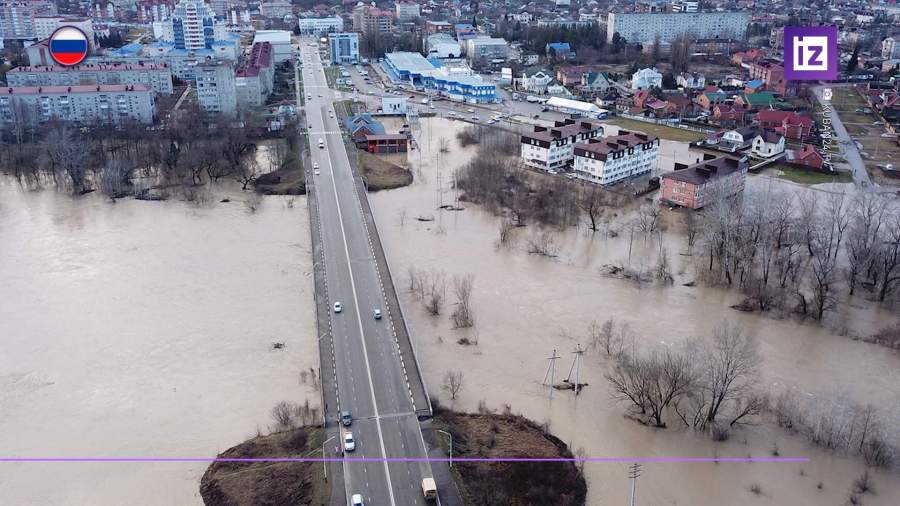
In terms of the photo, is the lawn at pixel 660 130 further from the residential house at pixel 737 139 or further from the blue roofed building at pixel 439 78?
the blue roofed building at pixel 439 78

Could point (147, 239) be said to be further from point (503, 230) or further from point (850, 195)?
point (850, 195)

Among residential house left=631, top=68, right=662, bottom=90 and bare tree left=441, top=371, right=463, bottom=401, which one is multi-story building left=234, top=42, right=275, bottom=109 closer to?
residential house left=631, top=68, right=662, bottom=90

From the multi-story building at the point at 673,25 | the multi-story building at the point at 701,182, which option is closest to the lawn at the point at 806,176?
the multi-story building at the point at 701,182

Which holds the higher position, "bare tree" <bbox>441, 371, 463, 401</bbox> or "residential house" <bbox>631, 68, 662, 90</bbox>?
"residential house" <bbox>631, 68, 662, 90</bbox>

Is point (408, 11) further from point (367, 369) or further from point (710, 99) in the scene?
point (367, 369)

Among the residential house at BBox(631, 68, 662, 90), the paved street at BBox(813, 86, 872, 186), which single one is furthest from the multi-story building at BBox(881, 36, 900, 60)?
the residential house at BBox(631, 68, 662, 90)
